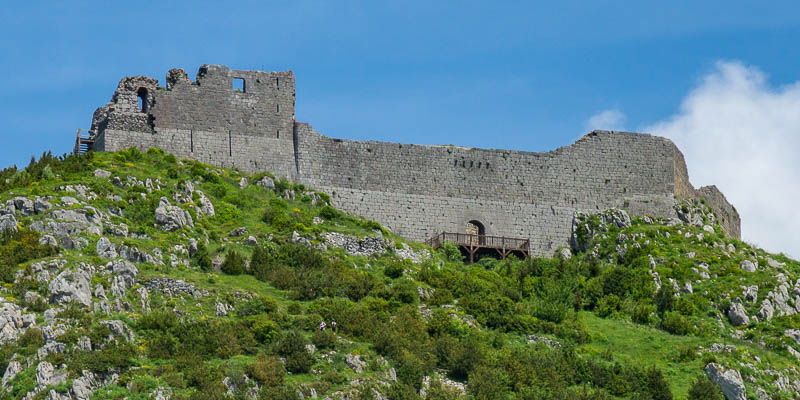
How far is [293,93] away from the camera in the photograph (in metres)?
74.0

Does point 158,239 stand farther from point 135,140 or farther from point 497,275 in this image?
point 497,275

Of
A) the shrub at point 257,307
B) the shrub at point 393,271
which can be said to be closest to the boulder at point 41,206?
the shrub at point 257,307

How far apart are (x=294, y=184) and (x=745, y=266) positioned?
2160 centimetres

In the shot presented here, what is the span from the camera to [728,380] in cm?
5719

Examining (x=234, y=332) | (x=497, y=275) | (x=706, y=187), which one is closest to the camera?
(x=234, y=332)

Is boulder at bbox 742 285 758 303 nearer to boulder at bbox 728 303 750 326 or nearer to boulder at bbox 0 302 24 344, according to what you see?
boulder at bbox 728 303 750 326

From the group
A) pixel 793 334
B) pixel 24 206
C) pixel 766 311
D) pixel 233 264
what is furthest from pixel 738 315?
pixel 24 206

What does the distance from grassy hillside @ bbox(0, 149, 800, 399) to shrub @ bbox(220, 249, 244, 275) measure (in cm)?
8

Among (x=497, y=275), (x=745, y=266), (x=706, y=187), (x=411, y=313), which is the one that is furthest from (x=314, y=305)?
(x=706, y=187)

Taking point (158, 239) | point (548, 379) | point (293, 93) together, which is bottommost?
point (548, 379)

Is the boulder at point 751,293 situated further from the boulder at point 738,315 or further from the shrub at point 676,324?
the shrub at point 676,324

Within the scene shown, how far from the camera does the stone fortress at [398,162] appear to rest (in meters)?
71.9

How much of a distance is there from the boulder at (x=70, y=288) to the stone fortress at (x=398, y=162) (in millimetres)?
16359

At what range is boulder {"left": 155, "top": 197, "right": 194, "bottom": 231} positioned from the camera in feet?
208
